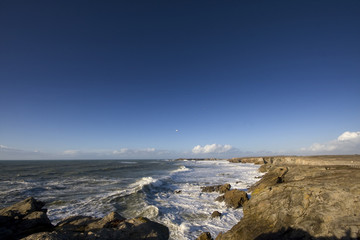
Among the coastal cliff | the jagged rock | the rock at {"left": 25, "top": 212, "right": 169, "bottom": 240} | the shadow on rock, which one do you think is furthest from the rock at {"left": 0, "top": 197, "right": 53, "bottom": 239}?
the jagged rock

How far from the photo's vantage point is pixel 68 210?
15.1 m

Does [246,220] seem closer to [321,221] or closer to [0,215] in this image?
[321,221]

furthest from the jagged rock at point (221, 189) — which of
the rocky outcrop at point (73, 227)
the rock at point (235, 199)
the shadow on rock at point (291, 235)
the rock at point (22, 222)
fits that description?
the rock at point (22, 222)

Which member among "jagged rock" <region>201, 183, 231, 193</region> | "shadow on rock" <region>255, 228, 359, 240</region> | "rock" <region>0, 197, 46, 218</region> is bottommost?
"jagged rock" <region>201, 183, 231, 193</region>

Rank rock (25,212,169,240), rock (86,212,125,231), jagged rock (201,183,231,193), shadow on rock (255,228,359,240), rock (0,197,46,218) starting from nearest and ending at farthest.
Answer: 1. rock (25,212,169,240)
2. shadow on rock (255,228,359,240)
3. rock (86,212,125,231)
4. rock (0,197,46,218)
5. jagged rock (201,183,231,193)

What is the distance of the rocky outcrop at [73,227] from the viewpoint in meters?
5.20

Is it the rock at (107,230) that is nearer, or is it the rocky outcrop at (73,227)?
the rock at (107,230)

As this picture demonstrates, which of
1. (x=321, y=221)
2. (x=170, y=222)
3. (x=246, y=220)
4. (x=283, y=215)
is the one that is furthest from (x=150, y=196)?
(x=321, y=221)

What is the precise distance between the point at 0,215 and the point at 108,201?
10581 millimetres

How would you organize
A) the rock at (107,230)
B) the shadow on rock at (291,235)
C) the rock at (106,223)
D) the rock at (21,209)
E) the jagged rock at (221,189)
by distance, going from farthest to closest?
the jagged rock at (221,189) → the rock at (21,209) → the rock at (106,223) → the shadow on rock at (291,235) → the rock at (107,230)

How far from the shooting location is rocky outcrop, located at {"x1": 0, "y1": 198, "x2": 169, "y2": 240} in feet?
17.0

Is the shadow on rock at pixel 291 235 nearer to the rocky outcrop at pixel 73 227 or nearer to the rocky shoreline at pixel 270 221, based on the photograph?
the rocky shoreline at pixel 270 221

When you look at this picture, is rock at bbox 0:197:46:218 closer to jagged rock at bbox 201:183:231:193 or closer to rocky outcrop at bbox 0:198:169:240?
rocky outcrop at bbox 0:198:169:240

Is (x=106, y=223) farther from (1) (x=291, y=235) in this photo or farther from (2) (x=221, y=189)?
(2) (x=221, y=189)
